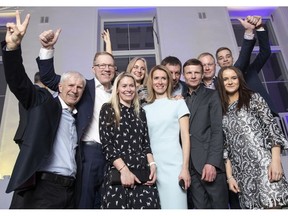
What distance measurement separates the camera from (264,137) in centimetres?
165

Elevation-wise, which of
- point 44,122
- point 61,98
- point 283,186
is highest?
point 61,98

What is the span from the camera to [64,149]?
63.5 inches

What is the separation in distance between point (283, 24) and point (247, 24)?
11.2 ft

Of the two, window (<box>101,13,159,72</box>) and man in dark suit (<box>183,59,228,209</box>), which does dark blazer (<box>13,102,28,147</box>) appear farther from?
window (<box>101,13,159,72</box>)

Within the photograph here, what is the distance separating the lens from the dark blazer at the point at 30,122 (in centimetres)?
140

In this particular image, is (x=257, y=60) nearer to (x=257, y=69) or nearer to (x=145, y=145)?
(x=257, y=69)

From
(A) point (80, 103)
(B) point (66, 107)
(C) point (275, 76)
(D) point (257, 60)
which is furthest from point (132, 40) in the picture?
(B) point (66, 107)

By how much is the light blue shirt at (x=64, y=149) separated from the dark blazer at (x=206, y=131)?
2.36 ft

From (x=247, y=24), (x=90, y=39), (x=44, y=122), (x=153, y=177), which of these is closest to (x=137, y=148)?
(x=153, y=177)

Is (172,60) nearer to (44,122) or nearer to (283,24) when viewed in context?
(44,122)

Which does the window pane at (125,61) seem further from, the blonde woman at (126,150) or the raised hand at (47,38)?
the blonde woman at (126,150)

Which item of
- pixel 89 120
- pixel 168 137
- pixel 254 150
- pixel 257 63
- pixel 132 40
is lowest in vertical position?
pixel 254 150

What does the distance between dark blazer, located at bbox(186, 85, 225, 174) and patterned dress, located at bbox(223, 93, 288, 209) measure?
3.0 inches

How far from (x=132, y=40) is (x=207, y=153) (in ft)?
12.0
